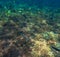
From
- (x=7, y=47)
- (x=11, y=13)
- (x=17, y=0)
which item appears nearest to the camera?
(x=7, y=47)

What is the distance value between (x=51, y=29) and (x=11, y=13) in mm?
3469

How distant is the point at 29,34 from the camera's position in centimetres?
930

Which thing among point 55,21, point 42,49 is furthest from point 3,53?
point 55,21

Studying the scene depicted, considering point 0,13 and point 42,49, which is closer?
point 42,49

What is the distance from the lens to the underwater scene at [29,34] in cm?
771

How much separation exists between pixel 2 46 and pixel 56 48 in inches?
95.4

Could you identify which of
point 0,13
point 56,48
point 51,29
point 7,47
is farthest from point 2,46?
point 0,13

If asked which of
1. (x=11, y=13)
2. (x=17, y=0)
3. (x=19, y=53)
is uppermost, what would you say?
(x=19, y=53)

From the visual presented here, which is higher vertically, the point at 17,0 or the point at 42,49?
the point at 42,49

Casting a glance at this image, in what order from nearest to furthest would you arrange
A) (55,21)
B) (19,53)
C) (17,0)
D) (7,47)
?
(19,53) < (7,47) < (55,21) < (17,0)

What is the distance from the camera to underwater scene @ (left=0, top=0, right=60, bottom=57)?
7707 millimetres

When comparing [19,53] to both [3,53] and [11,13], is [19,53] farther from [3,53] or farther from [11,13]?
[11,13]

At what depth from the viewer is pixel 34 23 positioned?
36.3 feet

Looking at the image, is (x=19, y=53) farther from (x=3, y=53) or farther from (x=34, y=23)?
(x=34, y=23)
